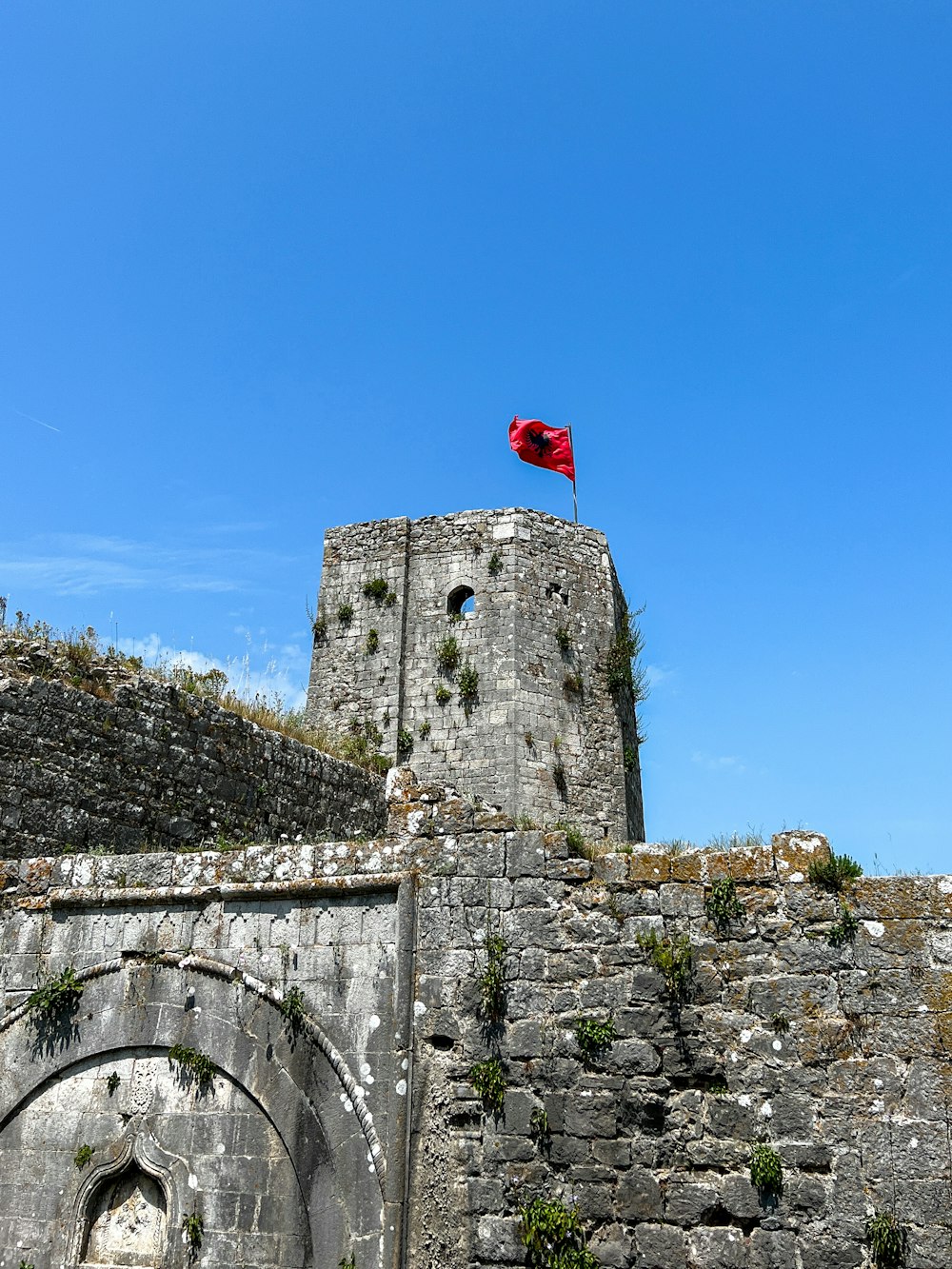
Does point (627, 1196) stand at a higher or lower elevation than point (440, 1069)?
lower

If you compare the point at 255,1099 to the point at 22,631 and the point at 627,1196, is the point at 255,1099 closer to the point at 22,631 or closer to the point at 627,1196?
the point at 627,1196

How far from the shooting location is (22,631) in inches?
412

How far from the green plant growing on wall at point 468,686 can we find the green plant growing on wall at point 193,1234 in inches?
443

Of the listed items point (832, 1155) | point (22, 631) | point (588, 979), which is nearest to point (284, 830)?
point (22, 631)

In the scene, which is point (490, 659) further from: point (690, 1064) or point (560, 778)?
point (690, 1064)

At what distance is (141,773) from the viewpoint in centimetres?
1059

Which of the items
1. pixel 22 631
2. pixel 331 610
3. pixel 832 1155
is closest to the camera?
pixel 832 1155

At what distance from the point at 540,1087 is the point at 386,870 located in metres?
1.85

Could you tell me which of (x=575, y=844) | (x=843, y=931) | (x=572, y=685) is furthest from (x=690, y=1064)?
(x=572, y=685)

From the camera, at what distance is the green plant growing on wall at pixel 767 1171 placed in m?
6.59

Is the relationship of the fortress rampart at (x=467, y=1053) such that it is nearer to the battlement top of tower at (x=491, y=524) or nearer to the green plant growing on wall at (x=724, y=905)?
the green plant growing on wall at (x=724, y=905)

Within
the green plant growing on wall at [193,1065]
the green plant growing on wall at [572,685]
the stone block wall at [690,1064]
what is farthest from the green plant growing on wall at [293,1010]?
the green plant growing on wall at [572,685]

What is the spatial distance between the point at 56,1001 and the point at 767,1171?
5.36 m

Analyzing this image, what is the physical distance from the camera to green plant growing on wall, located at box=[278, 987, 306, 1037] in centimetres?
761
